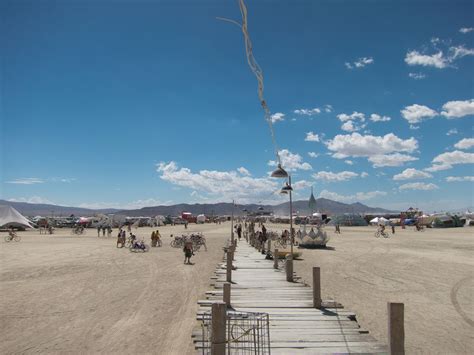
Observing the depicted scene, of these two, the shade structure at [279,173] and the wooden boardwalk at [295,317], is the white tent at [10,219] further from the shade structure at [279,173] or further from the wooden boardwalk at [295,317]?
the shade structure at [279,173]

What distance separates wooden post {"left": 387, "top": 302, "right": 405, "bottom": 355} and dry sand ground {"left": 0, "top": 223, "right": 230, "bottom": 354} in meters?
3.52

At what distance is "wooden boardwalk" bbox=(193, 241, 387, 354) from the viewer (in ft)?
20.6

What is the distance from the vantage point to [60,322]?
893cm

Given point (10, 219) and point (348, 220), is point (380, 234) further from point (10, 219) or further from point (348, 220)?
point (10, 219)

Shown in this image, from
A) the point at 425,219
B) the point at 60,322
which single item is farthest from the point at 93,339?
the point at 425,219

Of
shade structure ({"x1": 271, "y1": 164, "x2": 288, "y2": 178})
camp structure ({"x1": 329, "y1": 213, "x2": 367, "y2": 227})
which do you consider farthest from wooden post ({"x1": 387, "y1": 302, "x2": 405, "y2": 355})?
camp structure ({"x1": 329, "y1": 213, "x2": 367, "y2": 227})

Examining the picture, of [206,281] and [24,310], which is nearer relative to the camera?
[24,310]

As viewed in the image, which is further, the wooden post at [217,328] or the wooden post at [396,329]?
the wooden post at [396,329]

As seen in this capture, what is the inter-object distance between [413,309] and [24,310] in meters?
9.94

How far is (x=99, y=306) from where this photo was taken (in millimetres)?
10438

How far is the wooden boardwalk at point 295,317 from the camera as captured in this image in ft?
20.6

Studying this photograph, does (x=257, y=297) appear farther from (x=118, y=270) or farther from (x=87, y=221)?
(x=87, y=221)

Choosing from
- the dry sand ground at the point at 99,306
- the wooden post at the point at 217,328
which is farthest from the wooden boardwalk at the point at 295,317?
the wooden post at the point at 217,328

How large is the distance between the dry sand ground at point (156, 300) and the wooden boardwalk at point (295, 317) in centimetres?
90
